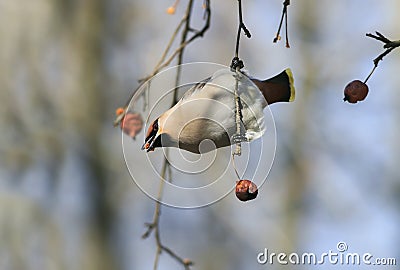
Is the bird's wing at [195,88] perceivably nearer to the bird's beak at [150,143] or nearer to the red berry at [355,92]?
the bird's beak at [150,143]

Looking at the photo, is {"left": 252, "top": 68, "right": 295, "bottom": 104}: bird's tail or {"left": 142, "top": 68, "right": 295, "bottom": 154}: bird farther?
{"left": 252, "top": 68, "right": 295, "bottom": 104}: bird's tail

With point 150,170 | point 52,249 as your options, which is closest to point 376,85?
point 52,249

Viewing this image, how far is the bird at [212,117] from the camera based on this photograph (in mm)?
1369

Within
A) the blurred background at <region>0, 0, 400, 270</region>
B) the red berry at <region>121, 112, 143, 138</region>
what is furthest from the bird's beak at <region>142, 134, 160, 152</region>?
the blurred background at <region>0, 0, 400, 270</region>

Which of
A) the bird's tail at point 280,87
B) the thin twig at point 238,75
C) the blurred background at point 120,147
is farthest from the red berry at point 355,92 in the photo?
the blurred background at point 120,147

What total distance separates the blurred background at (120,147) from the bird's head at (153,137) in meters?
4.43

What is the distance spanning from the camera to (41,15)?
6.58 meters

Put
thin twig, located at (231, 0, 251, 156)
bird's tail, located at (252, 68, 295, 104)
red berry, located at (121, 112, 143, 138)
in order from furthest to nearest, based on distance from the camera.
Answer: red berry, located at (121, 112, 143, 138) → bird's tail, located at (252, 68, 295, 104) → thin twig, located at (231, 0, 251, 156)

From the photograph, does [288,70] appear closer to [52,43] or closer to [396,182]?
[396,182]

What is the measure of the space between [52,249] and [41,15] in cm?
176

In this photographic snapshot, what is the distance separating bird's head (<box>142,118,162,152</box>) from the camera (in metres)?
1.38

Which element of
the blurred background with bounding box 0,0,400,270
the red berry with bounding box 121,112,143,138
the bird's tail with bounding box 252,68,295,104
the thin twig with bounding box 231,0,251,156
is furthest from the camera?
the blurred background with bounding box 0,0,400,270

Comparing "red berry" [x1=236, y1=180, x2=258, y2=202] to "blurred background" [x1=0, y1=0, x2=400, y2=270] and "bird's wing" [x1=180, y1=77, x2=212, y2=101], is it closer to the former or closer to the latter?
"bird's wing" [x1=180, y1=77, x2=212, y2=101]

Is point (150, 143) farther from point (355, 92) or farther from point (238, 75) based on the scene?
point (355, 92)
